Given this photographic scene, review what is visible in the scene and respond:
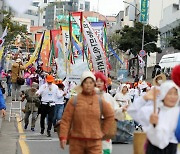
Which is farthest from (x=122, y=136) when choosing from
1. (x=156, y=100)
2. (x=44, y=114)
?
(x=156, y=100)

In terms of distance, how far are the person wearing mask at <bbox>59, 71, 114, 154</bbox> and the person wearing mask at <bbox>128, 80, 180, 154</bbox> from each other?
3.40 ft

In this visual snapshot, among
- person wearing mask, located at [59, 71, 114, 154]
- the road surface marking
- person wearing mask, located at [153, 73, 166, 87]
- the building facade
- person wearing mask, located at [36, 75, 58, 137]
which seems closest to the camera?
person wearing mask, located at [59, 71, 114, 154]

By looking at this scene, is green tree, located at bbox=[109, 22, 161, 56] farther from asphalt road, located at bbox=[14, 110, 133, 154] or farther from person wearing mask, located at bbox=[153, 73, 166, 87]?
person wearing mask, located at bbox=[153, 73, 166, 87]

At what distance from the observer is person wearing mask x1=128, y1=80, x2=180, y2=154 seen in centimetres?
638

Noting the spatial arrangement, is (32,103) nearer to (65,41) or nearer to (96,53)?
(96,53)

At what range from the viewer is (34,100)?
677 inches

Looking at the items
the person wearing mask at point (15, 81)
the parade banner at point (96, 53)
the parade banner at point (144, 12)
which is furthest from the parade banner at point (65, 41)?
the parade banner at point (144, 12)

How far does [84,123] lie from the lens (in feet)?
24.4

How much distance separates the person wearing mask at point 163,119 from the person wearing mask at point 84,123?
104 centimetres

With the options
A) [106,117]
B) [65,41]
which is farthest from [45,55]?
[106,117]

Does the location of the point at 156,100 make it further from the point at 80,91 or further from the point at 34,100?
the point at 34,100

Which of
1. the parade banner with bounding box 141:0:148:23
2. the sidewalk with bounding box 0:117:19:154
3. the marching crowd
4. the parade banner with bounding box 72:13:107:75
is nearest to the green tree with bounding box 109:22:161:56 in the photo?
the parade banner with bounding box 141:0:148:23

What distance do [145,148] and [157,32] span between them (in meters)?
60.5

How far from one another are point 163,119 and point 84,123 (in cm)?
133
